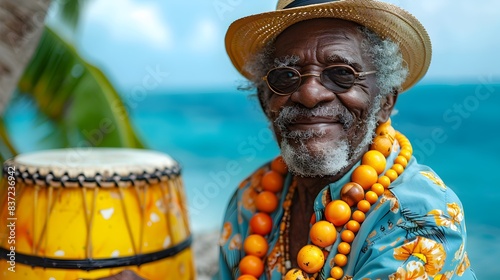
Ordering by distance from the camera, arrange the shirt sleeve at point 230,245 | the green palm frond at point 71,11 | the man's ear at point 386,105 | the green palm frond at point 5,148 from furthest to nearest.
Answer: the green palm frond at point 71,11
the green palm frond at point 5,148
the shirt sleeve at point 230,245
the man's ear at point 386,105

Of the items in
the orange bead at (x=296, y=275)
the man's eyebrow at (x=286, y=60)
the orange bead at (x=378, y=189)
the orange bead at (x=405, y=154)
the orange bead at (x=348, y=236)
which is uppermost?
the man's eyebrow at (x=286, y=60)

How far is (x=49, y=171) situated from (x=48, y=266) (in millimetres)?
411

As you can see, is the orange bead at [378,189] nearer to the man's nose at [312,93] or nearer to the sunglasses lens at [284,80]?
the man's nose at [312,93]

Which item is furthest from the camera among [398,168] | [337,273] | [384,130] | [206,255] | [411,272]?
[206,255]

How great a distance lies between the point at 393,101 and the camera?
2.24 meters

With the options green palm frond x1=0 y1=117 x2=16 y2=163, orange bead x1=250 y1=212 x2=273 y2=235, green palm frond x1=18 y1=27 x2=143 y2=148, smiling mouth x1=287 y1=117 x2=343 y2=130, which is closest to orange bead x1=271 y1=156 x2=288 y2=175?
orange bead x1=250 y1=212 x2=273 y2=235

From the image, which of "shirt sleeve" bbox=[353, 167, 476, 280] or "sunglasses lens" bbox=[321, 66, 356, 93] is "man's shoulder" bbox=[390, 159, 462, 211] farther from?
"sunglasses lens" bbox=[321, 66, 356, 93]

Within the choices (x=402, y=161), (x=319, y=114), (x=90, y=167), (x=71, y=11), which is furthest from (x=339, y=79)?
(x=71, y=11)

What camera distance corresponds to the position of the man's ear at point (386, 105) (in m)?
2.18

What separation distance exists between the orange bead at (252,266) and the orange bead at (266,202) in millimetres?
226

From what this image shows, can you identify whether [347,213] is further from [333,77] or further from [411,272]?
[333,77]

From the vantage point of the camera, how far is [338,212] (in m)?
1.99

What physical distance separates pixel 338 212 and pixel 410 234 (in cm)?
30

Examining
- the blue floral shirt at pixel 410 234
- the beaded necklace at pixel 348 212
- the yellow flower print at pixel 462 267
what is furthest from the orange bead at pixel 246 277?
the yellow flower print at pixel 462 267
